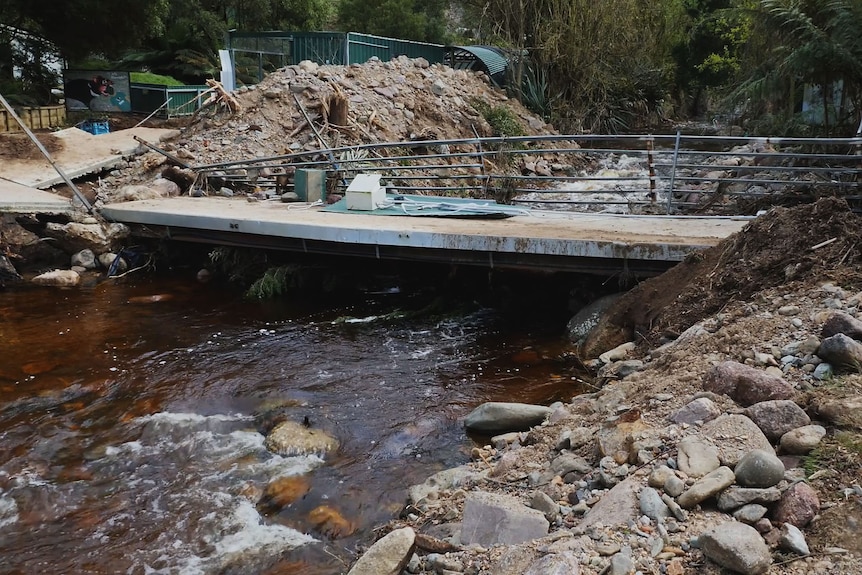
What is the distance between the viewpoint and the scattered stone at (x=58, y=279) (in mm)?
10586

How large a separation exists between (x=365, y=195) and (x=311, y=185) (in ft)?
5.12

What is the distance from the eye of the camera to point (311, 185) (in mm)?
11531

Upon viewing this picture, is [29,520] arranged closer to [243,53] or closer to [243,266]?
[243,266]

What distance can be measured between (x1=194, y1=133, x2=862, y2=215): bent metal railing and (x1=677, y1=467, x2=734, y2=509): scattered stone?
19.7 ft

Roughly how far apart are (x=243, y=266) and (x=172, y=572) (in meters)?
6.79

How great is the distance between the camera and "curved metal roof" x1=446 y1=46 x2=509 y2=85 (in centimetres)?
2238

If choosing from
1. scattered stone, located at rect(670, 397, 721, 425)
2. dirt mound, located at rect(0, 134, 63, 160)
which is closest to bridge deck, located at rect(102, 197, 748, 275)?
scattered stone, located at rect(670, 397, 721, 425)

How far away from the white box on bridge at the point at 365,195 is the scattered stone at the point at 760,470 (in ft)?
25.0

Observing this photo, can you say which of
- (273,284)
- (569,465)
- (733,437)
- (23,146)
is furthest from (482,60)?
(733,437)

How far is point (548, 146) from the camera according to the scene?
62.6 ft

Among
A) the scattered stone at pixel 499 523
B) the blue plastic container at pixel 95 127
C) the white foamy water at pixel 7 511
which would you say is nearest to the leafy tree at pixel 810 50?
the scattered stone at pixel 499 523

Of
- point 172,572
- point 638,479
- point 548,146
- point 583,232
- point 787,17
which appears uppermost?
point 787,17

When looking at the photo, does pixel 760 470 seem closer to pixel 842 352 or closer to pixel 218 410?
pixel 842 352

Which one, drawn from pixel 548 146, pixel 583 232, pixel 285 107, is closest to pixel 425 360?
pixel 583 232
